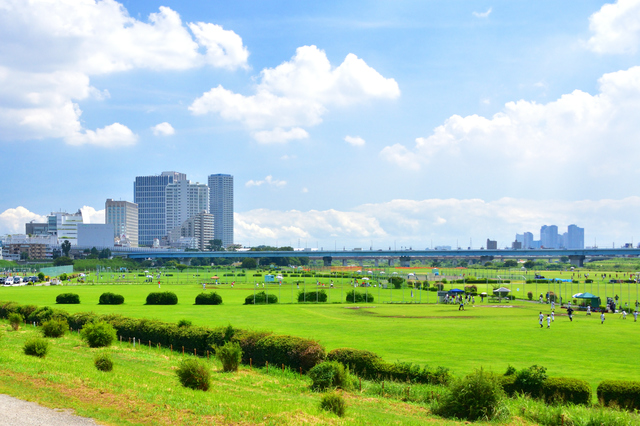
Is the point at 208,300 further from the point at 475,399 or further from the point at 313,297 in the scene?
the point at 475,399

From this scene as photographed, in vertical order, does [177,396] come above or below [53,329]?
above

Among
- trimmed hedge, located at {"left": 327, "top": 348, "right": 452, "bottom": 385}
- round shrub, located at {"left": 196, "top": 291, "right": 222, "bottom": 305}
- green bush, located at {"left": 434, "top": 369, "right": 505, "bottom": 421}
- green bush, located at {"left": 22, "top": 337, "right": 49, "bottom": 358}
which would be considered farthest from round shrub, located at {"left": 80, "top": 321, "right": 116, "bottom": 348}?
round shrub, located at {"left": 196, "top": 291, "right": 222, "bottom": 305}

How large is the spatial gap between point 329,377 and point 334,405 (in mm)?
4980

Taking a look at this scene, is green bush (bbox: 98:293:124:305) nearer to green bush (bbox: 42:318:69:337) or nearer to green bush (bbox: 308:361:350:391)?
green bush (bbox: 42:318:69:337)

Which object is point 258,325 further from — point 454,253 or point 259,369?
point 454,253

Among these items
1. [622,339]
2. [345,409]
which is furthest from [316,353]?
[622,339]

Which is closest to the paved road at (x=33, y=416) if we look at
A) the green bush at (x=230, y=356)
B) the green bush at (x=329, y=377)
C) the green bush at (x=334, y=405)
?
the green bush at (x=334, y=405)

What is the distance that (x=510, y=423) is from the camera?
51.9ft

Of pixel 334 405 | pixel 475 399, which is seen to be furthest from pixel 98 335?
pixel 475 399

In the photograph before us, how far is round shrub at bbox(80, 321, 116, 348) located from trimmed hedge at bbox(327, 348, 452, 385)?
13.8m

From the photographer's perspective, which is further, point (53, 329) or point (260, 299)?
point (260, 299)

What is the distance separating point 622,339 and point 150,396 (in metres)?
31.5

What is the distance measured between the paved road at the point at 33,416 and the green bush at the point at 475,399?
10.4 metres

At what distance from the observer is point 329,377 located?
19.6m
